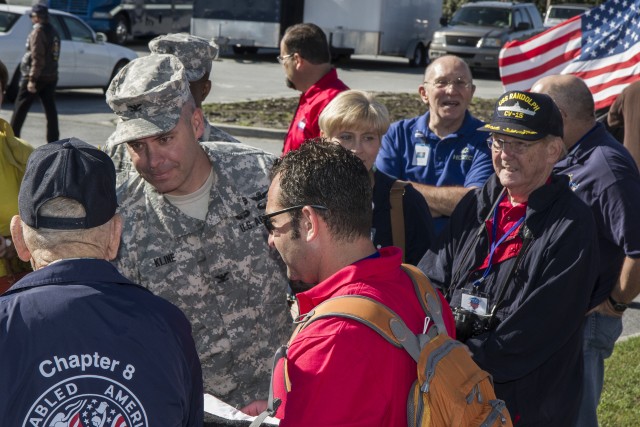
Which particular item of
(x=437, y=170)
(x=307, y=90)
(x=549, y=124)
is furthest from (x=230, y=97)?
(x=549, y=124)

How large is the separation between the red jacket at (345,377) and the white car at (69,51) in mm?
15039

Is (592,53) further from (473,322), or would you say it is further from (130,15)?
(130,15)

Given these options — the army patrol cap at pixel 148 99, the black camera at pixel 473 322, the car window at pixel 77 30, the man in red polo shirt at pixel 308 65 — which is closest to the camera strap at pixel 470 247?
the black camera at pixel 473 322

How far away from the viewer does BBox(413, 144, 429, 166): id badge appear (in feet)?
17.0

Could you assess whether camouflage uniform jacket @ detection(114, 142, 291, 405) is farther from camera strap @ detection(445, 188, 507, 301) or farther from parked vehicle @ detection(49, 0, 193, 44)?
parked vehicle @ detection(49, 0, 193, 44)

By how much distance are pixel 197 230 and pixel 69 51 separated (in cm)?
1507

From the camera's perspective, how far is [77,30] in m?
18.1

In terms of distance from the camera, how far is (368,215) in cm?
252

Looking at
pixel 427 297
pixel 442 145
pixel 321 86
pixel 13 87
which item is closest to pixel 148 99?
pixel 427 297

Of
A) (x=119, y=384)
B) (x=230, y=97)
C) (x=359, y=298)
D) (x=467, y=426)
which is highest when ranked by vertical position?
(x=359, y=298)

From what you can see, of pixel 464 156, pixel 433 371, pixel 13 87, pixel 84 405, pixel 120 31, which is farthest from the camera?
pixel 120 31

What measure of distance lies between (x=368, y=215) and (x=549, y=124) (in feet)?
4.81

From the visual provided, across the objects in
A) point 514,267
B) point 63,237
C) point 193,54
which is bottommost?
point 514,267

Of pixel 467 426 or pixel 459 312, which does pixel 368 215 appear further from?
pixel 459 312
